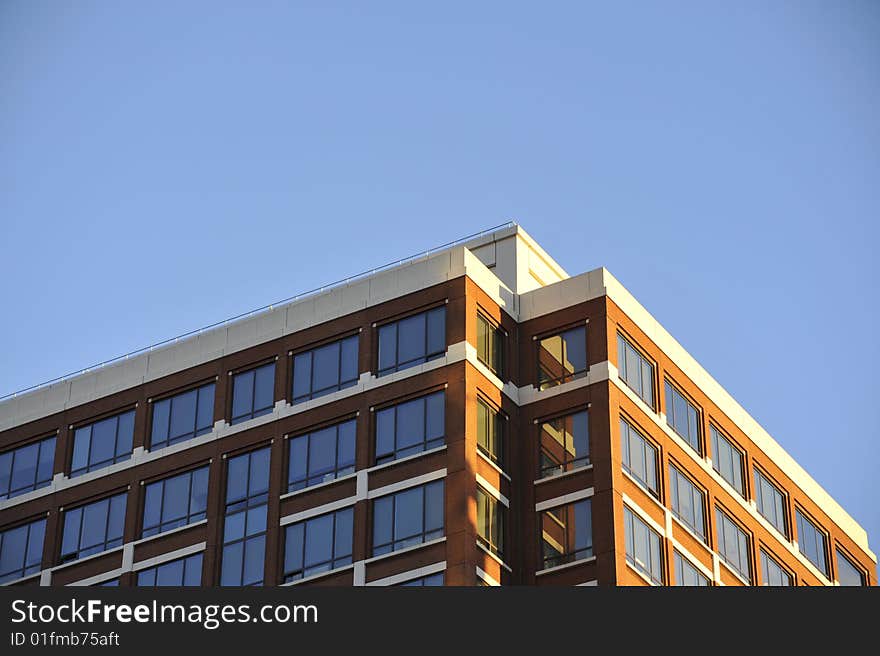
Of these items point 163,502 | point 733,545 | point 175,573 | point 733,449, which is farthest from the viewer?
point 733,449

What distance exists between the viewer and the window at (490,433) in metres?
87.0

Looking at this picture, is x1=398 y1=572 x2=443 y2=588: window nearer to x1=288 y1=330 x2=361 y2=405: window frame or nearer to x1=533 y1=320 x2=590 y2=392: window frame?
x1=288 y1=330 x2=361 y2=405: window frame

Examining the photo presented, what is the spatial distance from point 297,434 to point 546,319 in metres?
11.3

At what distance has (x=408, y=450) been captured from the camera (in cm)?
8681

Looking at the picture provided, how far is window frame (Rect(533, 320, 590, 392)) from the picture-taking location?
294ft

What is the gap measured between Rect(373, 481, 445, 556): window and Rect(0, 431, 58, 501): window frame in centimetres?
1866

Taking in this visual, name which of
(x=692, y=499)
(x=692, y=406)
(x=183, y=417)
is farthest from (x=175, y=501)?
(x=692, y=406)

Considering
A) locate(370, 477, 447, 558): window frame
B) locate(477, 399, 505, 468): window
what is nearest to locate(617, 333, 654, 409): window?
locate(477, 399, 505, 468): window

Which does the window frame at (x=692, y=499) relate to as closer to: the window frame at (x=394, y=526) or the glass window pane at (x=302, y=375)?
the window frame at (x=394, y=526)

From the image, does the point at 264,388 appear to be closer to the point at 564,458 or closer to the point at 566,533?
the point at 564,458

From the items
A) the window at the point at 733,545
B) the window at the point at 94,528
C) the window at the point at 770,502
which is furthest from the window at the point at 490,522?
the window at the point at 770,502

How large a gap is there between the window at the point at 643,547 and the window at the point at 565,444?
2.87m

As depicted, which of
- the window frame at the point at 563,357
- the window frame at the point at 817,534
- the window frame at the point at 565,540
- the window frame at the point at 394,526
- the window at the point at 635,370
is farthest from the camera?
the window frame at the point at 817,534

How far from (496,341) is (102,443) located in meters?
18.7
